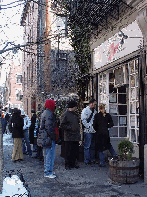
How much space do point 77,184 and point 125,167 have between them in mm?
1136

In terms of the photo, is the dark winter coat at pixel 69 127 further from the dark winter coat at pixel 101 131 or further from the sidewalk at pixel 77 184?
the sidewalk at pixel 77 184

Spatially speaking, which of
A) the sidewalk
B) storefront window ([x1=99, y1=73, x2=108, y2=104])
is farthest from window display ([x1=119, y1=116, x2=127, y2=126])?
the sidewalk

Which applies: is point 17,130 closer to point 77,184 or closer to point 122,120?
point 122,120

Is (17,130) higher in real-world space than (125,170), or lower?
higher

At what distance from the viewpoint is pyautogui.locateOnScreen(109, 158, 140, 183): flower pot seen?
6.11m

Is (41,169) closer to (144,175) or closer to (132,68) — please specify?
(144,175)

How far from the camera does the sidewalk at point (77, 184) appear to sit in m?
5.60

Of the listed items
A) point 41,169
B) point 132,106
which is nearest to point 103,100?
point 132,106

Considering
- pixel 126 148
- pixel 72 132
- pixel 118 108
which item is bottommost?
pixel 126 148

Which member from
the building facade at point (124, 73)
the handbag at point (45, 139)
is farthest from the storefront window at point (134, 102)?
the handbag at point (45, 139)

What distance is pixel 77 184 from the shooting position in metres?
6.26

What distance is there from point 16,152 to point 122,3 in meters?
5.60

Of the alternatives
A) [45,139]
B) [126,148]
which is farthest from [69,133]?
[126,148]

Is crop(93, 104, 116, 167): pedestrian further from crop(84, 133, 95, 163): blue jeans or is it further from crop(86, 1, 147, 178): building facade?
crop(86, 1, 147, 178): building facade
